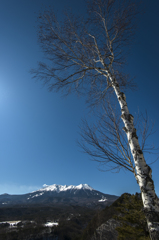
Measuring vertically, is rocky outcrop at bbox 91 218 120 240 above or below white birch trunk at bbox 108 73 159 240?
below

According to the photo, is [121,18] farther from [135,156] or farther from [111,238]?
[111,238]

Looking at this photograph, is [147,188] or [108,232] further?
[108,232]

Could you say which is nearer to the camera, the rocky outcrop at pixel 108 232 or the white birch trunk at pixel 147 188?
the white birch trunk at pixel 147 188

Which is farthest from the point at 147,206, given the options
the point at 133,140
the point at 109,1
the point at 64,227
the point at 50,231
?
the point at 64,227

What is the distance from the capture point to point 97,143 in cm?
320

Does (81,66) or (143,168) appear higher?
(81,66)

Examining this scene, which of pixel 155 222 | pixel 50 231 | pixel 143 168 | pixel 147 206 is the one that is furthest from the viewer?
pixel 50 231

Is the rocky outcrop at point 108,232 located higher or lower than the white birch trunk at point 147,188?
lower

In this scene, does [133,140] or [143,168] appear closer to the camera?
[143,168]

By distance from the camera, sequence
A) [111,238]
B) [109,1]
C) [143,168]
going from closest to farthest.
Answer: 1. [143,168]
2. [109,1]
3. [111,238]

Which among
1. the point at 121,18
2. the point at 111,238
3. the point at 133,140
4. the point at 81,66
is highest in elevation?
the point at 121,18

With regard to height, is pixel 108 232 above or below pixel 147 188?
below

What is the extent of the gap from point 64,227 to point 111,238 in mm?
68047

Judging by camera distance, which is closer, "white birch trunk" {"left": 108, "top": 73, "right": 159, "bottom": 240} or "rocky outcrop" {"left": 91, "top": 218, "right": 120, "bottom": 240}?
"white birch trunk" {"left": 108, "top": 73, "right": 159, "bottom": 240}
